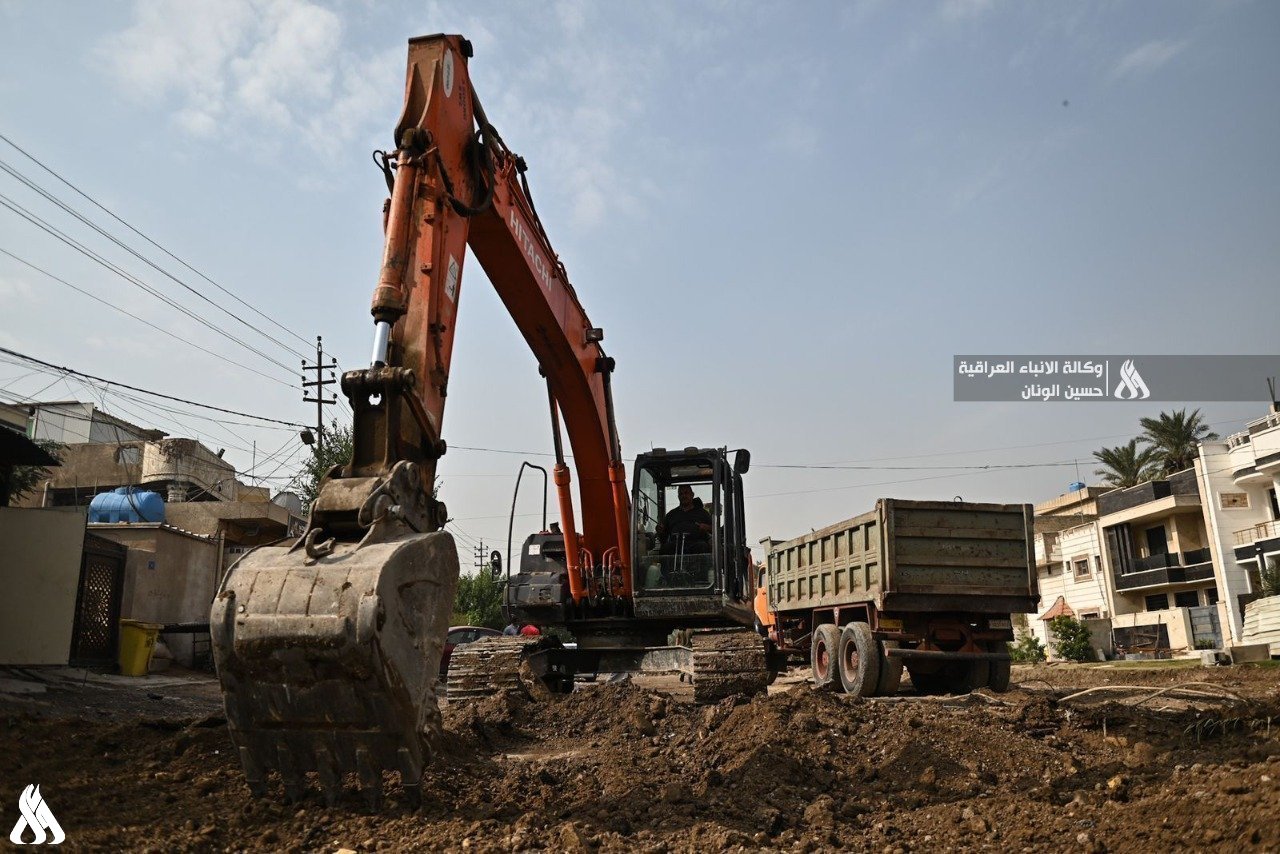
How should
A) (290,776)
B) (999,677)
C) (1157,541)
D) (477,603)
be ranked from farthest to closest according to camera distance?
(477,603), (1157,541), (999,677), (290,776)

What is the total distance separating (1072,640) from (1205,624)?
21.1ft

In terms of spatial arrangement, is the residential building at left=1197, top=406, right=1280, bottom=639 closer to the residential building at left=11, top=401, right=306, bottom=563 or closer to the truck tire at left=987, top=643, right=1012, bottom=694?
the truck tire at left=987, top=643, right=1012, bottom=694

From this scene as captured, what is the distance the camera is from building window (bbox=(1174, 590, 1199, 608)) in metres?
37.9

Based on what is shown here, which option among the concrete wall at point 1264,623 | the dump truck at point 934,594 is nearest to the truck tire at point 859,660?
the dump truck at point 934,594

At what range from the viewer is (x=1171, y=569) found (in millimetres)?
37781

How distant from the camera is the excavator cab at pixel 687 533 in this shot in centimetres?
956

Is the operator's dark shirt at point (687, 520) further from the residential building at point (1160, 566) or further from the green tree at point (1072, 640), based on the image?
the residential building at point (1160, 566)

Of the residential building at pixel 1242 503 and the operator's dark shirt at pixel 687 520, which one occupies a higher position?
the residential building at pixel 1242 503

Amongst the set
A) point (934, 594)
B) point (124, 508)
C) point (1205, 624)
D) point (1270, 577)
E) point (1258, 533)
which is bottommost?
point (1205, 624)

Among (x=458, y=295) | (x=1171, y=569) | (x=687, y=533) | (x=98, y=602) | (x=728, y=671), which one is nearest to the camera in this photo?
(x=458, y=295)

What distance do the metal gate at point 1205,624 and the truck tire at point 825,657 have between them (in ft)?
91.7

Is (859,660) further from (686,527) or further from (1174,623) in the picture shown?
(1174,623)

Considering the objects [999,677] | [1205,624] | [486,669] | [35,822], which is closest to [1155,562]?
[1205,624]

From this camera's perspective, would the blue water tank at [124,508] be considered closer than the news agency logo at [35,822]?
No
